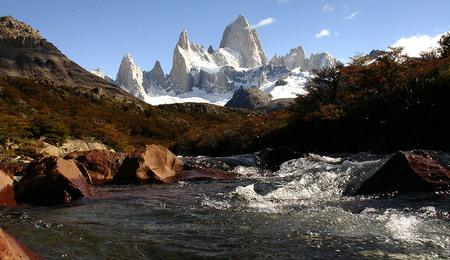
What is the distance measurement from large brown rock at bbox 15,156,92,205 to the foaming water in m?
0.32

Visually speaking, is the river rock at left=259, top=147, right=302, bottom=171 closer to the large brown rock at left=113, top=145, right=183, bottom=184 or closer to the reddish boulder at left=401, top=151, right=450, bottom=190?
the large brown rock at left=113, top=145, right=183, bottom=184

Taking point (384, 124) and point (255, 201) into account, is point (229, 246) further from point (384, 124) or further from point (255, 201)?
point (384, 124)

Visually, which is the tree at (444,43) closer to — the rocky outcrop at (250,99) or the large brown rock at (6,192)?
the large brown rock at (6,192)

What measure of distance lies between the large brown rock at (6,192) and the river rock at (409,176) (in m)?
5.79

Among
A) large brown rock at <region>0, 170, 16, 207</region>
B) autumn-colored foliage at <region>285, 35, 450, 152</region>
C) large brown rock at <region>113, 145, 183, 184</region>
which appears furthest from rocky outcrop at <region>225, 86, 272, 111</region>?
large brown rock at <region>0, 170, 16, 207</region>

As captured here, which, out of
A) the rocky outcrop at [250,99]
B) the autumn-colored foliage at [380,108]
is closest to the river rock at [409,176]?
the autumn-colored foliage at [380,108]

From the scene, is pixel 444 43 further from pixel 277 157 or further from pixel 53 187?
pixel 53 187

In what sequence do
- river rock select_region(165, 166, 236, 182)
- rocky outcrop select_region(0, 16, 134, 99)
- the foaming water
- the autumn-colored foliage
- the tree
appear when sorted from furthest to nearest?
rocky outcrop select_region(0, 16, 134, 99) → the tree → the autumn-colored foliage → river rock select_region(165, 166, 236, 182) → the foaming water

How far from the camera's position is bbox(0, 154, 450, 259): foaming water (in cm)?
239

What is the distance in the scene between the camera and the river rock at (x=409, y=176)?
4.41m

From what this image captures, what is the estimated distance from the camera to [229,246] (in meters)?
2.54

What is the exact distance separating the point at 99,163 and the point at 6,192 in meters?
3.70

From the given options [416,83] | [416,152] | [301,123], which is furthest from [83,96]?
[416,152]

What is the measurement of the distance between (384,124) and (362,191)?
879 centimetres
